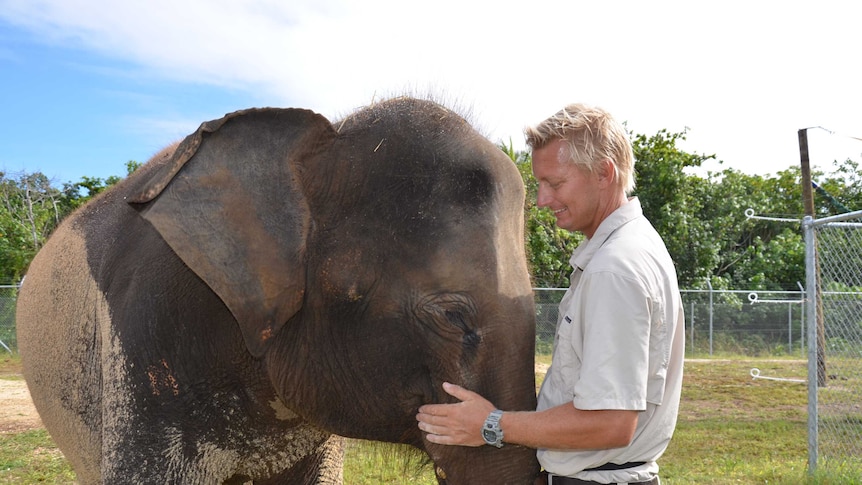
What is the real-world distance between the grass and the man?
1.94 feet

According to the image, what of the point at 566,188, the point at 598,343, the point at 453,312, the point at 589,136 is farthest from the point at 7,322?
the point at 598,343

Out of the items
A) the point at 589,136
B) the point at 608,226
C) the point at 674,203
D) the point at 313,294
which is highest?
the point at 674,203

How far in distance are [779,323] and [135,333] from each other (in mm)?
20832

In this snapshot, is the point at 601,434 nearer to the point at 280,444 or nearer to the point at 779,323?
the point at 280,444

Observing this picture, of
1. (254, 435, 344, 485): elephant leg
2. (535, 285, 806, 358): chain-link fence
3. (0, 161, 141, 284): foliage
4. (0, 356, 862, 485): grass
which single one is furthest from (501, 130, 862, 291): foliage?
(254, 435, 344, 485): elephant leg

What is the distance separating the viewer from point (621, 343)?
198cm

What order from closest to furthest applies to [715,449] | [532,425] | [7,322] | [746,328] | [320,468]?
[532,425] → [320,468] → [715,449] → [7,322] → [746,328]

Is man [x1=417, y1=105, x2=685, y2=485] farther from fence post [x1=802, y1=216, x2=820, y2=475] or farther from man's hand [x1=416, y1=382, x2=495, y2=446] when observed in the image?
fence post [x1=802, y1=216, x2=820, y2=475]

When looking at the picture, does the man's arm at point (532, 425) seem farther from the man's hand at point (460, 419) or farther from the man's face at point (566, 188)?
the man's face at point (566, 188)

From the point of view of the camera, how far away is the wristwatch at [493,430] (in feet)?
7.11

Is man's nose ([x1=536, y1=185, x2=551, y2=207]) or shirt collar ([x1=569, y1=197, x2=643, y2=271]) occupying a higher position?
man's nose ([x1=536, y1=185, x2=551, y2=207])

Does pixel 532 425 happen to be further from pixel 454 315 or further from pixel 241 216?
pixel 241 216

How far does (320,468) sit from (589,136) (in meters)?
2.37

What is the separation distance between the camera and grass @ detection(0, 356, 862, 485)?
7.03 meters
